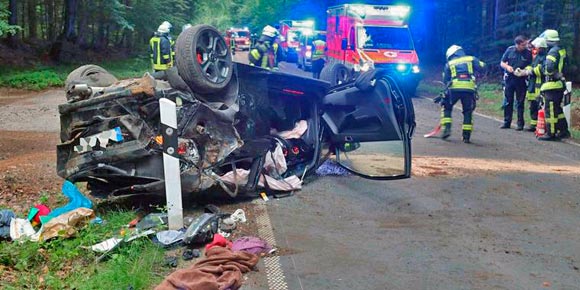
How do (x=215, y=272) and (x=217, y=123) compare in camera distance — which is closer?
(x=215, y=272)

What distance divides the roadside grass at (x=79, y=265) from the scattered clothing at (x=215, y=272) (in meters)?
0.26

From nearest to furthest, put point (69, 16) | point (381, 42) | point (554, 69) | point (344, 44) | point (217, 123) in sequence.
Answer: point (217, 123), point (554, 69), point (381, 42), point (344, 44), point (69, 16)

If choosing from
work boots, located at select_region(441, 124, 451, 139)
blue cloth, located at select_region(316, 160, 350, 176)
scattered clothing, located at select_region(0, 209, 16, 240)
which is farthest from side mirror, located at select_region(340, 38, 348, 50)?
scattered clothing, located at select_region(0, 209, 16, 240)

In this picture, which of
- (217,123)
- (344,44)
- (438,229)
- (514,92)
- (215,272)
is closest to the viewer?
(215,272)

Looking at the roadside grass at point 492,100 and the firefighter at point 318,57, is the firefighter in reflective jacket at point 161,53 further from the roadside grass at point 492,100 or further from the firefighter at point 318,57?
the firefighter at point 318,57

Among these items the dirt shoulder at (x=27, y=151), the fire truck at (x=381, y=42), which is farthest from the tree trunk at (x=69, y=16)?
the fire truck at (x=381, y=42)

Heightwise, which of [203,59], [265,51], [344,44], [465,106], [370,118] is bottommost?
[465,106]

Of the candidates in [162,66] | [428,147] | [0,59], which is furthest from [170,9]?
[428,147]

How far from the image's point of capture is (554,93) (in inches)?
433

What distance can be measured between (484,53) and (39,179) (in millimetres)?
23222

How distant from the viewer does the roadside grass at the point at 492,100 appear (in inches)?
543

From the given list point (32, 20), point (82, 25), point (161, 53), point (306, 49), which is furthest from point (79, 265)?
point (32, 20)

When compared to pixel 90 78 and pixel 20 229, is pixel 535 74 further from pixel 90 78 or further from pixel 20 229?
pixel 20 229

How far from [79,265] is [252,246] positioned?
1299 millimetres
